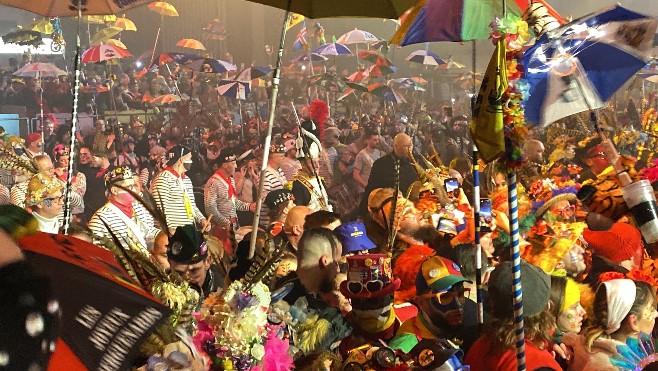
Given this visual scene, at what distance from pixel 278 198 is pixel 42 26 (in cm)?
538

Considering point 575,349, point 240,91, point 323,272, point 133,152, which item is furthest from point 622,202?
point 240,91

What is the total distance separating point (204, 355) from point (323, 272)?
58.3 inches

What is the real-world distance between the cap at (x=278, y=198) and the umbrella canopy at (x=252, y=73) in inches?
217

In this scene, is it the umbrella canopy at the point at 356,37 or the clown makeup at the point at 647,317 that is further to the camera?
the umbrella canopy at the point at 356,37

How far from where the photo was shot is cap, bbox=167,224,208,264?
3.13m

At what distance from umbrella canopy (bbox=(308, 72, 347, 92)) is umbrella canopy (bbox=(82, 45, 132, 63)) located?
4176 mm

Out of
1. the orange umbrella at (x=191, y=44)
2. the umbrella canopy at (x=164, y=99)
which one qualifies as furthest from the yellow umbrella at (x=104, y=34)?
the orange umbrella at (x=191, y=44)

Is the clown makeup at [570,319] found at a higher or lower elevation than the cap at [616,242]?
higher

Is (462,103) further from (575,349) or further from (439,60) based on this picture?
(575,349)

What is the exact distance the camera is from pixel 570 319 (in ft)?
10.5

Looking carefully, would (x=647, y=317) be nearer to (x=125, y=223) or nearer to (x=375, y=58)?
(x=125, y=223)

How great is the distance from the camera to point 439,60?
14.5m

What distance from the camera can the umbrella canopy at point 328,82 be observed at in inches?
516

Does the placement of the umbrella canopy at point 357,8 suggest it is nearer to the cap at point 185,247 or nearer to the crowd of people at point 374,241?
the crowd of people at point 374,241
